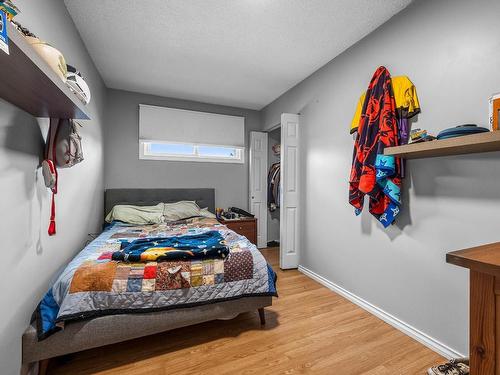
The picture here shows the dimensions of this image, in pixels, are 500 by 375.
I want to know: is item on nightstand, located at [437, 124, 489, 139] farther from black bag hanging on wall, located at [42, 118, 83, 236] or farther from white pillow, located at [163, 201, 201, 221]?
white pillow, located at [163, 201, 201, 221]

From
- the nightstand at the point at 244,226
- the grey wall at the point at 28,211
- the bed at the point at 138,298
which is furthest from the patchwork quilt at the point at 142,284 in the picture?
the nightstand at the point at 244,226

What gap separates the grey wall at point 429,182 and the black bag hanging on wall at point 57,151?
2345 mm

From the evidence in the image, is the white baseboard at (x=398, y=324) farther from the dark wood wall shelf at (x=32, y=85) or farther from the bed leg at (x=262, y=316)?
the dark wood wall shelf at (x=32, y=85)

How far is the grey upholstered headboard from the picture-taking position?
3395 mm

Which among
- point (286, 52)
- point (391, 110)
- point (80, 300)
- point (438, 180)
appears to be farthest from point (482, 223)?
point (80, 300)

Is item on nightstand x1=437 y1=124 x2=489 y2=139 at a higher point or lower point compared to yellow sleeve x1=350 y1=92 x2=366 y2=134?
lower

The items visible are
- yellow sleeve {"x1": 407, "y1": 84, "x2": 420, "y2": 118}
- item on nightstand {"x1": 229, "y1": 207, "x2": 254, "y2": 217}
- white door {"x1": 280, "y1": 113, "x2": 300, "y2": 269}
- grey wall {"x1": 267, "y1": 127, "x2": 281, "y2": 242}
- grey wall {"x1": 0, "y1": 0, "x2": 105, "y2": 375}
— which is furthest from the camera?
grey wall {"x1": 267, "y1": 127, "x2": 281, "y2": 242}

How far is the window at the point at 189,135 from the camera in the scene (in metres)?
3.64

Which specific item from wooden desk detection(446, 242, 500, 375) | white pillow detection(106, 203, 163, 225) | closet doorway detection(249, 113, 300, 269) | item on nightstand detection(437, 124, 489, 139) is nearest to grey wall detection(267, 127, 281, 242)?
closet doorway detection(249, 113, 300, 269)

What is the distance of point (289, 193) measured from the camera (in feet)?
10.5

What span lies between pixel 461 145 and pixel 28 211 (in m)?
2.40

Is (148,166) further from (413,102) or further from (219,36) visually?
(413,102)

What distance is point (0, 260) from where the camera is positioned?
1088 millimetres

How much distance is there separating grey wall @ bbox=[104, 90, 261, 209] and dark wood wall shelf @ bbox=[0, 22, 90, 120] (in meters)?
2.23
